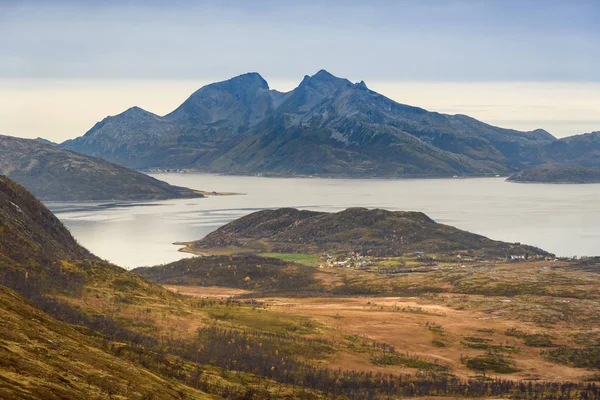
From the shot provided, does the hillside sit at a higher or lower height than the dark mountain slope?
lower

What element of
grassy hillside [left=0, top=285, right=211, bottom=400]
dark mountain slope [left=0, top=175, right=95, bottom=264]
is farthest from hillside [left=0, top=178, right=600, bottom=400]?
dark mountain slope [left=0, top=175, right=95, bottom=264]

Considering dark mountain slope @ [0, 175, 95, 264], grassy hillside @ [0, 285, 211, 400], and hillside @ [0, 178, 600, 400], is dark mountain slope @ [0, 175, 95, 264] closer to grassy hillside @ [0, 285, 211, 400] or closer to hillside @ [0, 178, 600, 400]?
hillside @ [0, 178, 600, 400]

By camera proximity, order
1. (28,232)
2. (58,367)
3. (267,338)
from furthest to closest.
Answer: (28,232), (267,338), (58,367)

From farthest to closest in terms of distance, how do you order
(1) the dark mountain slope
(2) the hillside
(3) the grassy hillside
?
(1) the dark mountain slope
(2) the hillside
(3) the grassy hillside

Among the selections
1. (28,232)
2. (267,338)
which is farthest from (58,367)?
(28,232)

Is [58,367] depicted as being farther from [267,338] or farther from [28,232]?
[28,232]

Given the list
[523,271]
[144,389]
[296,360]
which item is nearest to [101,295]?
[296,360]

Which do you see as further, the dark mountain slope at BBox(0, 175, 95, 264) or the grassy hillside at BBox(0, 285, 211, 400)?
the dark mountain slope at BBox(0, 175, 95, 264)

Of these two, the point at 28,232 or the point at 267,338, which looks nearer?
the point at 267,338

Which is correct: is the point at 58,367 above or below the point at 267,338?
above

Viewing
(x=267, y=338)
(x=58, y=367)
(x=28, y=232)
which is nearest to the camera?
(x=58, y=367)

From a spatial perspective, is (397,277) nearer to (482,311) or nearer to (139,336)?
(482,311)
